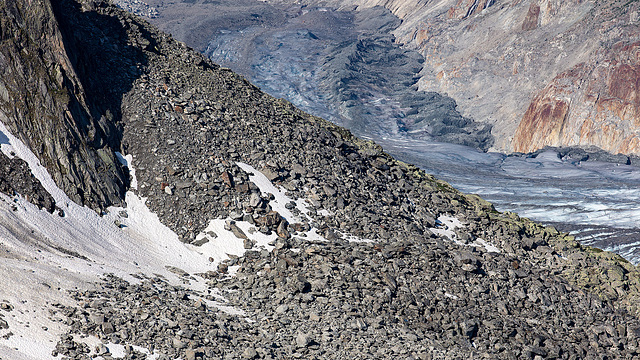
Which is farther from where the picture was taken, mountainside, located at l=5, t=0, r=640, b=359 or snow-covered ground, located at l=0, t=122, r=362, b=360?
mountainside, located at l=5, t=0, r=640, b=359

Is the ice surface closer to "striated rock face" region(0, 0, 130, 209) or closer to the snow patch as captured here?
the snow patch

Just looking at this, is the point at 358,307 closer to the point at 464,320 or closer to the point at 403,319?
the point at 403,319

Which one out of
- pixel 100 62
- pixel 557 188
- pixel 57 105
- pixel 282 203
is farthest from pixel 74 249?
pixel 557 188

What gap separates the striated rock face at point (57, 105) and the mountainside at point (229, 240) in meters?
0.13

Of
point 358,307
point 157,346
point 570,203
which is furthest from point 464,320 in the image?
point 570,203

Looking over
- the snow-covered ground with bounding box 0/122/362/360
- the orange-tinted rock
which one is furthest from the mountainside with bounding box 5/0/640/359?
the orange-tinted rock

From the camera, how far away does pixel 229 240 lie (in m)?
36.8

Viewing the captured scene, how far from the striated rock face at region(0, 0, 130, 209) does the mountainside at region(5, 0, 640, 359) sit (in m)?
0.13

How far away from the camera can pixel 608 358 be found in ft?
114

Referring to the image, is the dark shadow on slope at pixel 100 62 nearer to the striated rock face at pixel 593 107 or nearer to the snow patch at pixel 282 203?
the snow patch at pixel 282 203

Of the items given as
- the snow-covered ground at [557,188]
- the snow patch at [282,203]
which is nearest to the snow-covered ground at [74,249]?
the snow patch at [282,203]

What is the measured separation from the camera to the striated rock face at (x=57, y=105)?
35.6 metres

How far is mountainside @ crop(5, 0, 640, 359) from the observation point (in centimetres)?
2706

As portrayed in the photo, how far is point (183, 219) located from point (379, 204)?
50.1 ft
